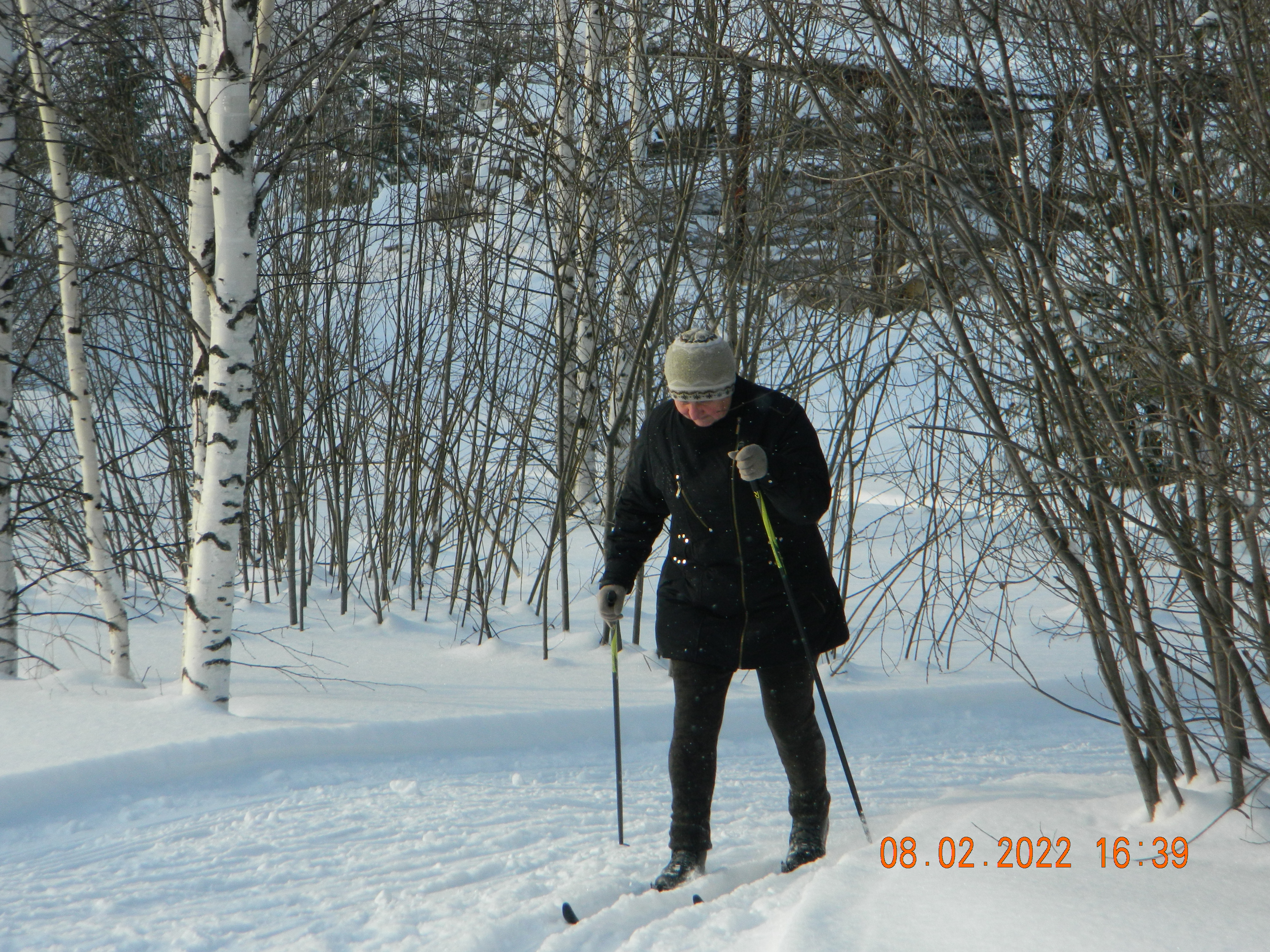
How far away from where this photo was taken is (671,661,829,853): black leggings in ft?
9.55

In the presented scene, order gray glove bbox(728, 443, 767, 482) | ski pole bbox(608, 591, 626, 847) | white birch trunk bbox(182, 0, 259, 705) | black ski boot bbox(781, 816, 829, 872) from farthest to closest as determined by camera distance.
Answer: white birch trunk bbox(182, 0, 259, 705) → ski pole bbox(608, 591, 626, 847) → black ski boot bbox(781, 816, 829, 872) → gray glove bbox(728, 443, 767, 482)

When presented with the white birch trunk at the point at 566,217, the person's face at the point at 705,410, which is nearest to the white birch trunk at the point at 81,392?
the white birch trunk at the point at 566,217

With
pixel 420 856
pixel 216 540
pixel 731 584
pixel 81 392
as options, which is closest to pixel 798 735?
pixel 731 584

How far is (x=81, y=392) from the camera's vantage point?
18.8 ft

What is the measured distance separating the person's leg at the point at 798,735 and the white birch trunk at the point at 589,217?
342 centimetres

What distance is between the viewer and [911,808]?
368 centimetres

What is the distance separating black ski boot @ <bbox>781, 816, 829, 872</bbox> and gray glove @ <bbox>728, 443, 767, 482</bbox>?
45.0 inches

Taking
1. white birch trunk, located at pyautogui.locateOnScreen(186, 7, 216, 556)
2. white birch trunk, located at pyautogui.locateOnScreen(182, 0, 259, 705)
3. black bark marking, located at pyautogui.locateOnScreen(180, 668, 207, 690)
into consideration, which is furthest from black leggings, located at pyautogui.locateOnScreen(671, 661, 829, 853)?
white birch trunk, located at pyautogui.locateOnScreen(186, 7, 216, 556)

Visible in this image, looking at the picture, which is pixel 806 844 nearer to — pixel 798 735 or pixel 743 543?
pixel 798 735

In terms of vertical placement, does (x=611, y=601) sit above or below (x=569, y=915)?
above

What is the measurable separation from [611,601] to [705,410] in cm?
71

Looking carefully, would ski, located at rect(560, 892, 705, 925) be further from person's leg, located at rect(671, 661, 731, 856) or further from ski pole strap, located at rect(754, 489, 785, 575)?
ski pole strap, located at rect(754, 489, 785, 575)

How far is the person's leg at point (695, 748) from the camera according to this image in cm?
291
